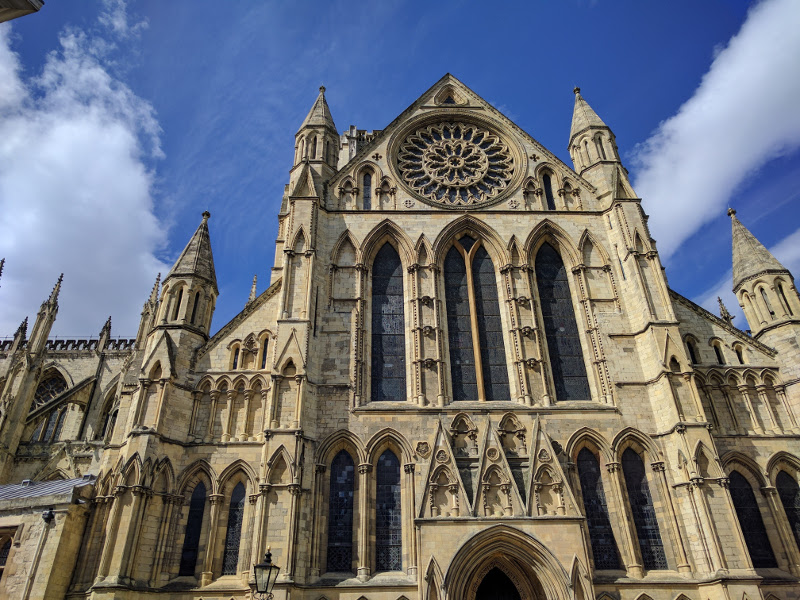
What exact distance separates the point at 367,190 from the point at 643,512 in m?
14.9

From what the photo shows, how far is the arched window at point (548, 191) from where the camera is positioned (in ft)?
75.2

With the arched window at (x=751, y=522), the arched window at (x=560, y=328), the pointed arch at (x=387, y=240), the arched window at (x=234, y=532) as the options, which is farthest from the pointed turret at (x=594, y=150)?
the arched window at (x=234, y=532)

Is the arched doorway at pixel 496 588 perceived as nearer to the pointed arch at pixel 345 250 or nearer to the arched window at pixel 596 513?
the arched window at pixel 596 513

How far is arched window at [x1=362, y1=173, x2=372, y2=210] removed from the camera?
73.6 feet

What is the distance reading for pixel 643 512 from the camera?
55.3 feet

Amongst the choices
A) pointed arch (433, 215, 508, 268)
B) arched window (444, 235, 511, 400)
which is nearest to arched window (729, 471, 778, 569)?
arched window (444, 235, 511, 400)

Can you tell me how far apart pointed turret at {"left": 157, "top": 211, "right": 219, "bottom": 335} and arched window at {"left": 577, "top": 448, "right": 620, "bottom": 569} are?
43.3 feet

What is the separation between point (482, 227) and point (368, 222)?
4357mm

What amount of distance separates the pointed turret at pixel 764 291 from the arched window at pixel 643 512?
722cm

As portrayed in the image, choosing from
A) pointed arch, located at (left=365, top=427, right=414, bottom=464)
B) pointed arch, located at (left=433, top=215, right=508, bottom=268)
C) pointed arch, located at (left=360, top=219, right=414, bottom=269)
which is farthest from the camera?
pointed arch, located at (left=433, top=215, right=508, bottom=268)

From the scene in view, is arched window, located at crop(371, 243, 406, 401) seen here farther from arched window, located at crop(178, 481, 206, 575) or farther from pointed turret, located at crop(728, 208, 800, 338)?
pointed turret, located at crop(728, 208, 800, 338)

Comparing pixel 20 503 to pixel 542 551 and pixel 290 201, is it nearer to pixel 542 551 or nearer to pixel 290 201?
pixel 290 201

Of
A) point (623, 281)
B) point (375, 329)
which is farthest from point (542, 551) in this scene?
point (623, 281)

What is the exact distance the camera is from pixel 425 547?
15047 mm
